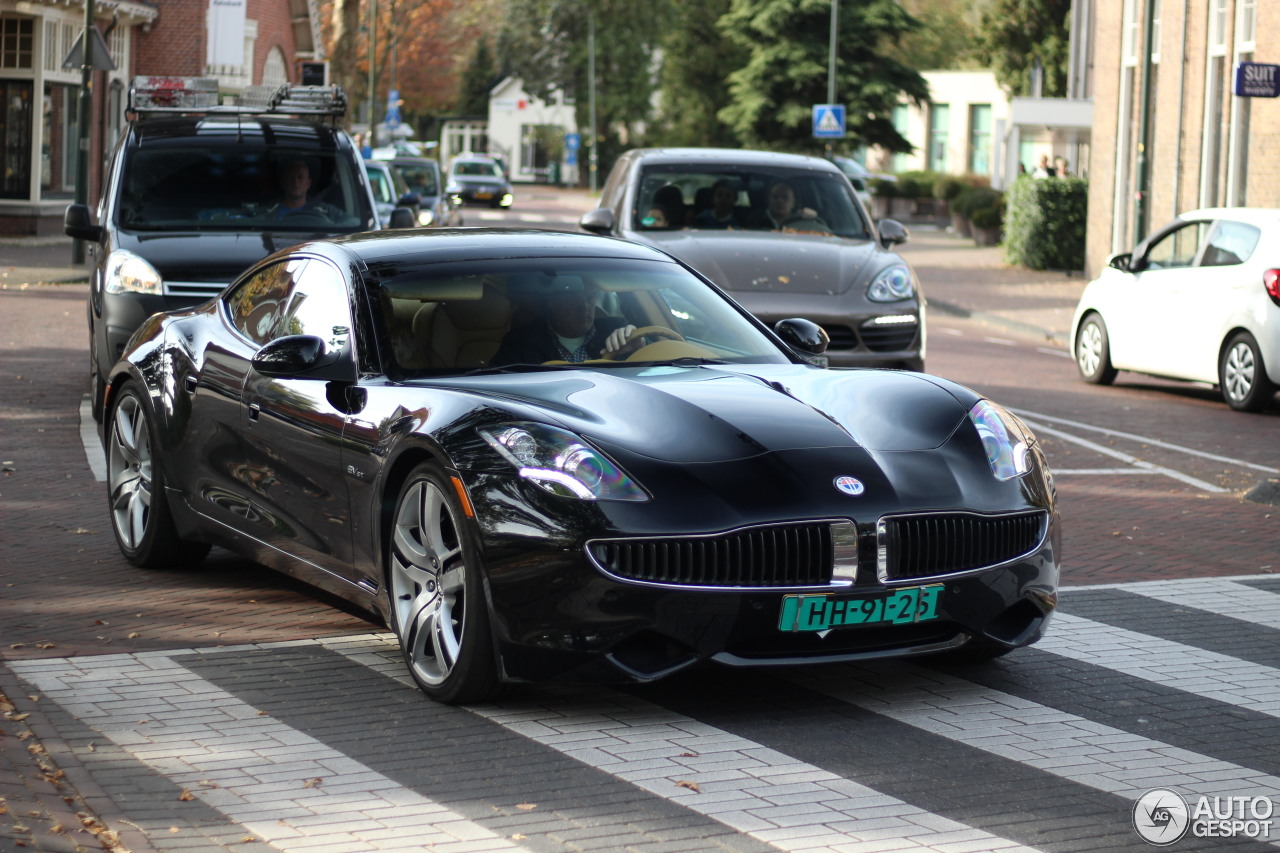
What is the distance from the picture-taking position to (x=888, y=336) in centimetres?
1296

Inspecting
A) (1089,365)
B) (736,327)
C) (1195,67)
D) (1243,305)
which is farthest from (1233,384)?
(1195,67)

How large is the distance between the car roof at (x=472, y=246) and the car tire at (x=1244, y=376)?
9.01 m

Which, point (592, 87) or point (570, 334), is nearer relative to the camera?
point (570, 334)

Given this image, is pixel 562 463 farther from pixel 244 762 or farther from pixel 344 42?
pixel 344 42

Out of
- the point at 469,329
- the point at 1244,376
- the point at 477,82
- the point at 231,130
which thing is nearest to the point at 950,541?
the point at 469,329

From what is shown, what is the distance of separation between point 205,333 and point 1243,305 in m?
9.95

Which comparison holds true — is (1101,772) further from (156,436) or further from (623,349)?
(156,436)

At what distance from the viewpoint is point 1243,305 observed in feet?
49.6

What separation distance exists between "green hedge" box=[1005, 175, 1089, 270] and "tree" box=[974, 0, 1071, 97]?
3249cm

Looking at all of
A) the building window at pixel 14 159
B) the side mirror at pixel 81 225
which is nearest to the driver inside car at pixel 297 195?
the side mirror at pixel 81 225

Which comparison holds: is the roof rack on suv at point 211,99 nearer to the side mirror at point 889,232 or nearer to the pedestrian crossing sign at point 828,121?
the side mirror at point 889,232

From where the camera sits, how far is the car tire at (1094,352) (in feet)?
56.3

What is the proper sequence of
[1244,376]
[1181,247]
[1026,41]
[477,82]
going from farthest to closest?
[477,82] → [1026,41] → [1181,247] → [1244,376]

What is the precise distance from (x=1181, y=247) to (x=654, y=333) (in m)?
10.7
